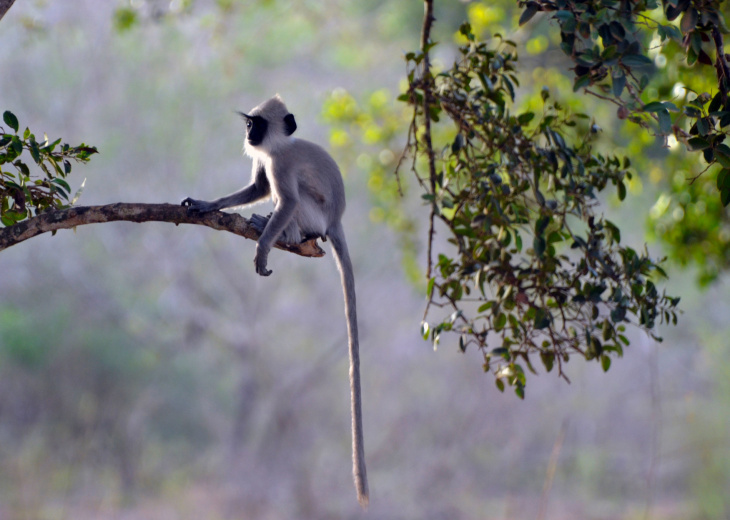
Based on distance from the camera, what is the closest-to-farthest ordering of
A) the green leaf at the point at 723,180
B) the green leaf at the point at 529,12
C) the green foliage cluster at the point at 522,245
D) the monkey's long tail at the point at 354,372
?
the green leaf at the point at 723,180 → the green leaf at the point at 529,12 → the monkey's long tail at the point at 354,372 → the green foliage cluster at the point at 522,245

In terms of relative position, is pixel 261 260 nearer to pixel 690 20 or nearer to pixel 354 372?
pixel 354 372

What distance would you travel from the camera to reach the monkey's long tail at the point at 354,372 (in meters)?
2.67

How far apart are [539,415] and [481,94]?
39.8ft

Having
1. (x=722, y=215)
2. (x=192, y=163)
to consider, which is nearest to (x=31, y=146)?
(x=722, y=215)

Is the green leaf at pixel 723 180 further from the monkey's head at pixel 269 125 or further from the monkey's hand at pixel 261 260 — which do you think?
the monkey's head at pixel 269 125

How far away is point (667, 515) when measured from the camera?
1280cm

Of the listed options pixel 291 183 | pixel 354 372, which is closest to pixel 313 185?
pixel 291 183

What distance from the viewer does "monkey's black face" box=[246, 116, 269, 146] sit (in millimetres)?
3670

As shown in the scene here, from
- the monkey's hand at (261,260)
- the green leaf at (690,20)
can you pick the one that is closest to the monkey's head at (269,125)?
the monkey's hand at (261,260)

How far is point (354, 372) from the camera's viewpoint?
299 cm

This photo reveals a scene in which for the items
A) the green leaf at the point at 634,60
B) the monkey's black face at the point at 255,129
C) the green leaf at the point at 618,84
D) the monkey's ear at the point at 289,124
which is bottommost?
the green leaf at the point at 618,84

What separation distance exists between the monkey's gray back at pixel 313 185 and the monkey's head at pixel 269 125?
0.19 ft

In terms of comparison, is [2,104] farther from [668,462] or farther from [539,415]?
[668,462]

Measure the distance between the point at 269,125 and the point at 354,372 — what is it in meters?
1.39
